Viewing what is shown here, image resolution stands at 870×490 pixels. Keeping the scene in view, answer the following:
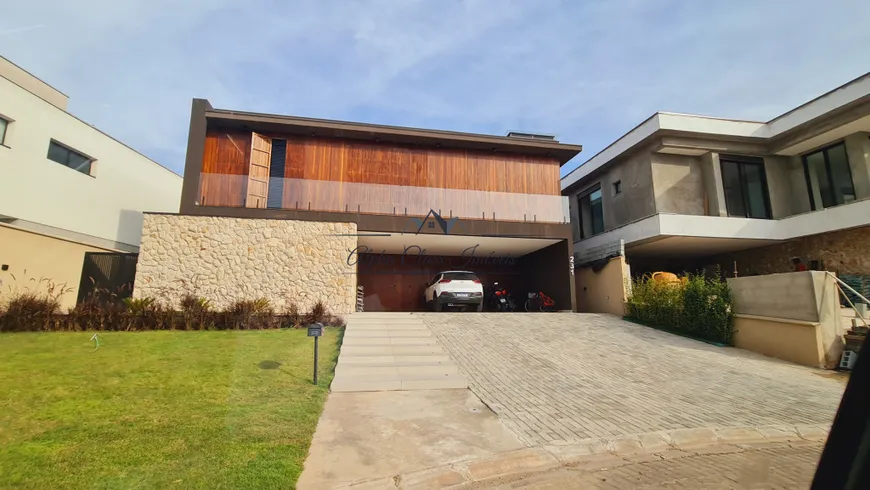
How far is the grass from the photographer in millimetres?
3553

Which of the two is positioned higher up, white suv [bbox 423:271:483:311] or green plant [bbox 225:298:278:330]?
white suv [bbox 423:271:483:311]

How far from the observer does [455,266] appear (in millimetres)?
17484

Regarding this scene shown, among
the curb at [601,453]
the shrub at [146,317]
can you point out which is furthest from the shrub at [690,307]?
the shrub at [146,317]

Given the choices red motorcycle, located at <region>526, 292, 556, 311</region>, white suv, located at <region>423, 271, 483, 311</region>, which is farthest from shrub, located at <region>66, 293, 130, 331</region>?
red motorcycle, located at <region>526, 292, 556, 311</region>

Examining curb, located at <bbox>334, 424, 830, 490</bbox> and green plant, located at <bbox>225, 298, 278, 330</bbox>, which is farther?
green plant, located at <bbox>225, 298, 278, 330</bbox>

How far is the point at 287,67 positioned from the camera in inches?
333

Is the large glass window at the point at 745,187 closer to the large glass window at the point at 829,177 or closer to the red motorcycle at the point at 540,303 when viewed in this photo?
the large glass window at the point at 829,177

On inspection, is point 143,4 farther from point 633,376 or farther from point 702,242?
point 702,242

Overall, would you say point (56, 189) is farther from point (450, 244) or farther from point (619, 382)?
point (619, 382)

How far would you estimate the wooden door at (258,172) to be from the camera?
40.8 ft

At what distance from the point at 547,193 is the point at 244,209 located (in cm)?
993

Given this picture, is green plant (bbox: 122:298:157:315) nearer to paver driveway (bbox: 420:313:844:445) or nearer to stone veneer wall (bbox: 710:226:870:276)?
paver driveway (bbox: 420:313:844:445)

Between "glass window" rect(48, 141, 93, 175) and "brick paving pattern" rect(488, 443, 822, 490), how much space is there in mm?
18123

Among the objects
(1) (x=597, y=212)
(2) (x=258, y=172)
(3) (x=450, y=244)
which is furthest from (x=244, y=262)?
(1) (x=597, y=212)
